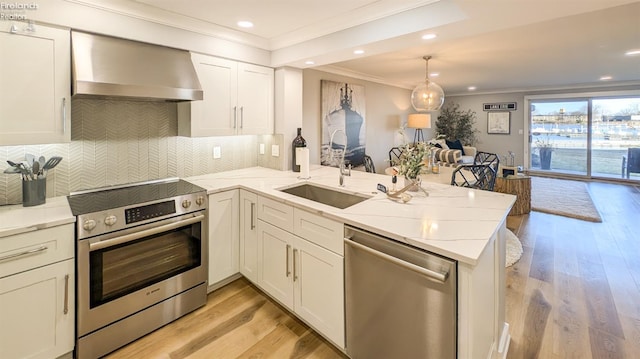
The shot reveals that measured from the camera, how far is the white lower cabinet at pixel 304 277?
1.90 meters

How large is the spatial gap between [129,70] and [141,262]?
1.38 metres

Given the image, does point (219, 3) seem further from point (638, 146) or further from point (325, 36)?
point (638, 146)

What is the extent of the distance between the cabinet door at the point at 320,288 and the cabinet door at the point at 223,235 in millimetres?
816

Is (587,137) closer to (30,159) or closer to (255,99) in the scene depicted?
(255,99)

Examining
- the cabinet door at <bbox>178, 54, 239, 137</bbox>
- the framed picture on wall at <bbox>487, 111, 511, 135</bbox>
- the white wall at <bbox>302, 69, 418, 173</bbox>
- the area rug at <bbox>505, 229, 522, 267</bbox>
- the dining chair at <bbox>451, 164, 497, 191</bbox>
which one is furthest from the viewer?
the framed picture on wall at <bbox>487, 111, 511, 135</bbox>

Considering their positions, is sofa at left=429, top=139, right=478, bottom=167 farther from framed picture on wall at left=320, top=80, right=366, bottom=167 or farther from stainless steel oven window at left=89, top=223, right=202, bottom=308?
stainless steel oven window at left=89, top=223, right=202, bottom=308

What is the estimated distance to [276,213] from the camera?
2346 mm

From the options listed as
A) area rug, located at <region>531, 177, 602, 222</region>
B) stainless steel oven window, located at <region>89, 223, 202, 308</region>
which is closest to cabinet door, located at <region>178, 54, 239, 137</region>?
stainless steel oven window, located at <region>89, 223, 202, 308</region>

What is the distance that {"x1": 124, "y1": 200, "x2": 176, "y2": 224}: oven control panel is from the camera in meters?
2.01

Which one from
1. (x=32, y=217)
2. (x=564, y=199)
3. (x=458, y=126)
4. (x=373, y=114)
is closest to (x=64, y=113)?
(x=32, y=217)

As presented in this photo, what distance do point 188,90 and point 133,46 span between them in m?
0.50

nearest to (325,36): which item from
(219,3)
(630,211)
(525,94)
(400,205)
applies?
(219,3)

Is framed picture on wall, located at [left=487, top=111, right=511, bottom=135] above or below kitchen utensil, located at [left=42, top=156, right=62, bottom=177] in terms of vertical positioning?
above

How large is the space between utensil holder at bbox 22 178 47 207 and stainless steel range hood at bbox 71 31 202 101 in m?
0.64
